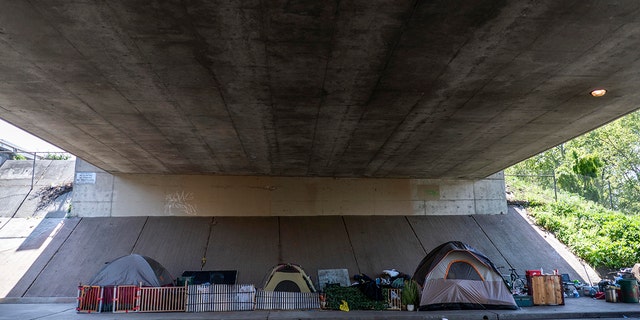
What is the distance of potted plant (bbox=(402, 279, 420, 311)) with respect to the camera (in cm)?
1164

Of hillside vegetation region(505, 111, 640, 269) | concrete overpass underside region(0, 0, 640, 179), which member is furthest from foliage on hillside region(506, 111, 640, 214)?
concrete overpass underside region(0, 0, 640, 179)

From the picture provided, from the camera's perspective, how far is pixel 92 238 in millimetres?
16844

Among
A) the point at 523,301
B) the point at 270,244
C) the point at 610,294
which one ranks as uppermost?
the point at 270,244

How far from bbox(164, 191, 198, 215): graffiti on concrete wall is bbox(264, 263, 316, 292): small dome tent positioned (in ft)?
23.0

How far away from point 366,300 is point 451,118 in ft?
18.5

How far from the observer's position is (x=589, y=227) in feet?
61.7

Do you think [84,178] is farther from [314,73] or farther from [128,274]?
[314,73]

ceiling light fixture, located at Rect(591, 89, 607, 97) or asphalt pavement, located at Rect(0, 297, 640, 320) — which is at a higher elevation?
ceiling light fixture, located at Rect(591, 89, 607, 97)

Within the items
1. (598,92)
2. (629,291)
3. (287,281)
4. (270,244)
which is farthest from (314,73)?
(629,291)

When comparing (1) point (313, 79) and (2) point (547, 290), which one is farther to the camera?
(2) point (547, 290)

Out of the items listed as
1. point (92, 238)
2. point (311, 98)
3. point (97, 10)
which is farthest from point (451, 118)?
point (92, 238)

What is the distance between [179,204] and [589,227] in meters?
18.2

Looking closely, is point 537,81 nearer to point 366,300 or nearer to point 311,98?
point 311,98

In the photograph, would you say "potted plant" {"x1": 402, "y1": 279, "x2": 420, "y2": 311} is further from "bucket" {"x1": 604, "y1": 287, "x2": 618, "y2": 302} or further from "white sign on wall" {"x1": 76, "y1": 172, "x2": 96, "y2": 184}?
"white sign on wall" {"x1": 76, "y1": 172, "x2": 96, "y2": 184}
